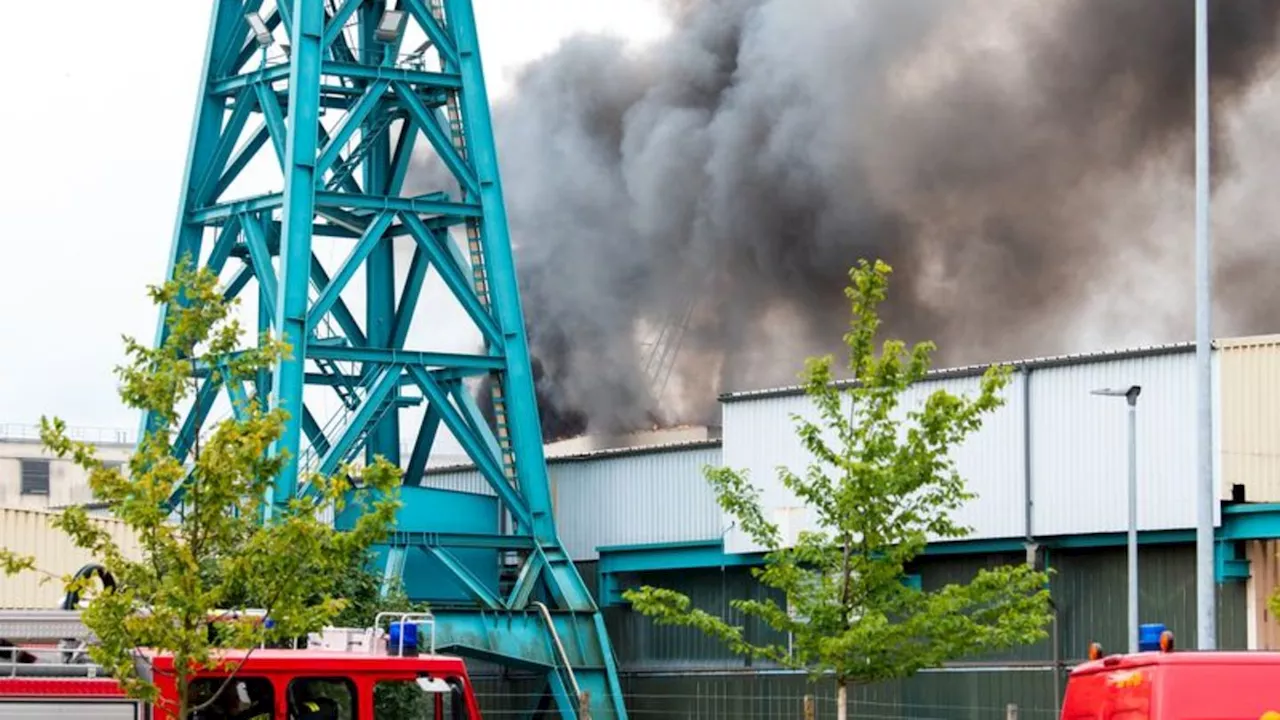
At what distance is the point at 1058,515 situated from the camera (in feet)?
140

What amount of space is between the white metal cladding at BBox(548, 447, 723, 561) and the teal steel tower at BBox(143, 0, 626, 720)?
2088 mm

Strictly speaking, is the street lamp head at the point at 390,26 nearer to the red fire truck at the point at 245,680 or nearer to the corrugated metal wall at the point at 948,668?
the corrugated metal wall at the point at 948,668

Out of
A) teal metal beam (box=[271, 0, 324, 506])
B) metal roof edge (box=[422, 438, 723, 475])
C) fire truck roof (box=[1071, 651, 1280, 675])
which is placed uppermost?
teal metal beam (box=[271, 0, 324, 506])

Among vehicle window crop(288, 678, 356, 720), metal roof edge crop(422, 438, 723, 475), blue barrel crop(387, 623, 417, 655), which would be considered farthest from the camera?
metal roof edge crop(422, 438, 723, 475)

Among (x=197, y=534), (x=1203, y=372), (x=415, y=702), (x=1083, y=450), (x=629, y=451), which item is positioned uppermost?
(x=629, y=451)

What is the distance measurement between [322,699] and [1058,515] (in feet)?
72.7

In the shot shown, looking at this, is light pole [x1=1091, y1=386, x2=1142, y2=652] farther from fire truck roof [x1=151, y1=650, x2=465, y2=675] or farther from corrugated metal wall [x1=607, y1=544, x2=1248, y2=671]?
fire truck roof [x1=151, y1=650, x2=465, y2=675]

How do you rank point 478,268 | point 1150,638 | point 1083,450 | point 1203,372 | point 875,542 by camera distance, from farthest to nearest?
point 478,268
point 1083,450
point 875,542
point 1203,372
point 1150,638

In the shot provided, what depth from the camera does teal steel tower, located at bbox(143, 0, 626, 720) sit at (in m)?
47.6

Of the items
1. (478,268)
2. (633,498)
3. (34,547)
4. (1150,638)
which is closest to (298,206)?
(478,268)

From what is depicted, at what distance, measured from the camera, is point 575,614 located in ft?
162

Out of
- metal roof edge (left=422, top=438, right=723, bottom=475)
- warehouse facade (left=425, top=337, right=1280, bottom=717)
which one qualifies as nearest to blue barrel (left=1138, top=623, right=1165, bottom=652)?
warehouse facade (left=425, top=337, right=1280, bottom=717)

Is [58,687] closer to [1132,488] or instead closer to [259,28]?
[1132,488]

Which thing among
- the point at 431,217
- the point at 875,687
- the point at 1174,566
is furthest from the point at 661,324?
the point at 1174,566
